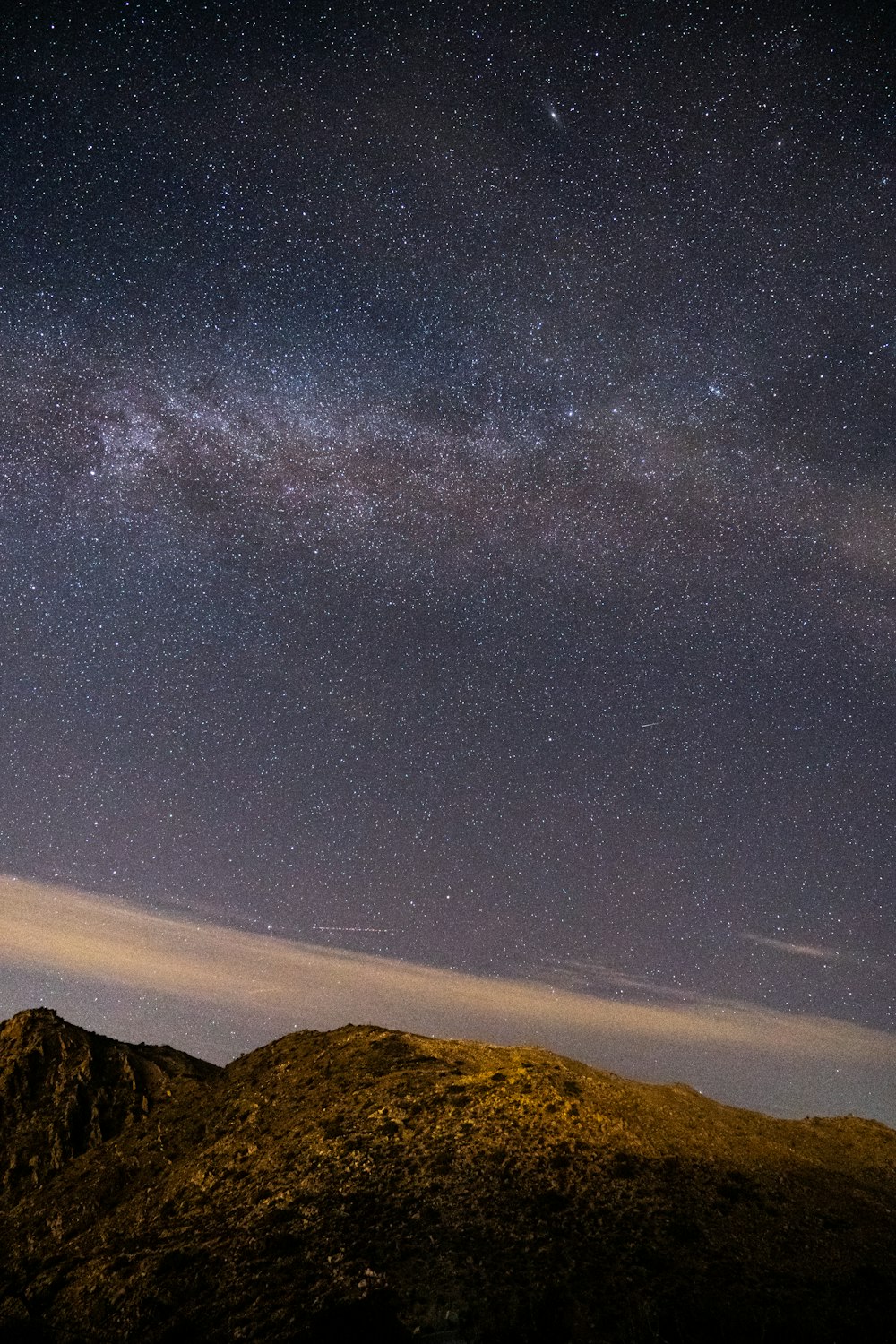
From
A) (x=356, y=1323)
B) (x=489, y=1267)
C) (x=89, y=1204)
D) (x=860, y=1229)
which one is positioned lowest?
(x=89, y=1204)

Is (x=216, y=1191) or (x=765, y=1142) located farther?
(x=765, y=1142)

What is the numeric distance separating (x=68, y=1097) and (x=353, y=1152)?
15.4 metres

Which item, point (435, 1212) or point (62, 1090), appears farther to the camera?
point (62, 1090)

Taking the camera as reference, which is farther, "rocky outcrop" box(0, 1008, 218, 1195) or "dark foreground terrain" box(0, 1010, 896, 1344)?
"rocky outcrop" box(0, 1008, 218, 1195)

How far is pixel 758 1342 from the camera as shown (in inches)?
639

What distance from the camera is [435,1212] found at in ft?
64.8

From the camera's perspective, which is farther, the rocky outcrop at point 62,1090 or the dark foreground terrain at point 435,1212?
the rocky outcrop at point 62,1090

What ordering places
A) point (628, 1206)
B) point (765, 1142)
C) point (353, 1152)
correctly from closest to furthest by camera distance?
1. point (628, 1206)
2. point (353, 1152)
3. point (765, 1142)

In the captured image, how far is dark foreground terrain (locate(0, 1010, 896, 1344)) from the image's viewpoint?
17031 mm

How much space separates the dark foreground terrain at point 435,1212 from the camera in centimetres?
1703

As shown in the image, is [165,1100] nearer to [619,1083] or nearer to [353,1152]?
[353,1152]

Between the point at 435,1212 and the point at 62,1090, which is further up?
the point at 435,1212

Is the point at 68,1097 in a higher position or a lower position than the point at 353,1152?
lower

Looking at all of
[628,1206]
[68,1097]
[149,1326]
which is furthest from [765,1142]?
[68,1097]
